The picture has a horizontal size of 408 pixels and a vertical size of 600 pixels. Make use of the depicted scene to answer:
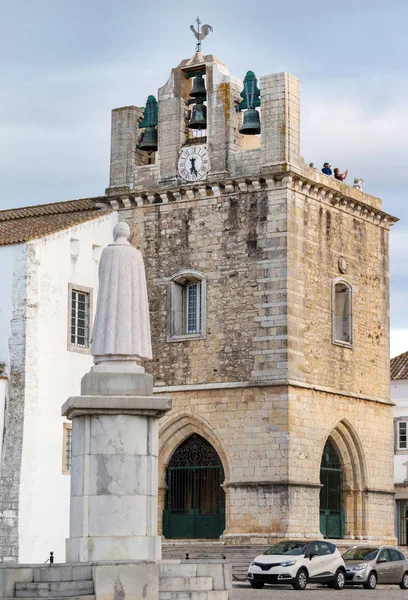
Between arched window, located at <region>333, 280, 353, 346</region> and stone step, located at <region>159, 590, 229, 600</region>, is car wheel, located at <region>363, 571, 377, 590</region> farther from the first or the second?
stone step, located at <region>159, 590, 229, 600</region>

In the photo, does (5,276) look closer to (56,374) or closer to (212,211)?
(56,374)

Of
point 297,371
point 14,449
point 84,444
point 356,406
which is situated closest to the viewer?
point 84,444

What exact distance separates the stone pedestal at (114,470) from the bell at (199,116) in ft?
63.7

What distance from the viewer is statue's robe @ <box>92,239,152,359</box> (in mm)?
20625

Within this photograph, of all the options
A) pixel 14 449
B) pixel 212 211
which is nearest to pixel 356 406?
pixel 212 211

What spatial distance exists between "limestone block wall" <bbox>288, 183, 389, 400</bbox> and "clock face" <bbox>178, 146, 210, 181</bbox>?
2838mm

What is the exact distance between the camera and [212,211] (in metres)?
38.0

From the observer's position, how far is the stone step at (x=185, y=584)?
2005 centimetres

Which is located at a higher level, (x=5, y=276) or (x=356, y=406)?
(x=5, y=276)

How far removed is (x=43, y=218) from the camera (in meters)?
40.0

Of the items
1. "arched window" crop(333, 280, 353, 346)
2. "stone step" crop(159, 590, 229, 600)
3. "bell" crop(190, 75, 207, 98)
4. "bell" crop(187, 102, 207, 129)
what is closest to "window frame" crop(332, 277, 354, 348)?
"arched window" crop(333, 280, 353, 346)

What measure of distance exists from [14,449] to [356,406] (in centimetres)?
1021

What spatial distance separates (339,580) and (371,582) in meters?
1.32

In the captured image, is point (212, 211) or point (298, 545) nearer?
point (298, 545)
